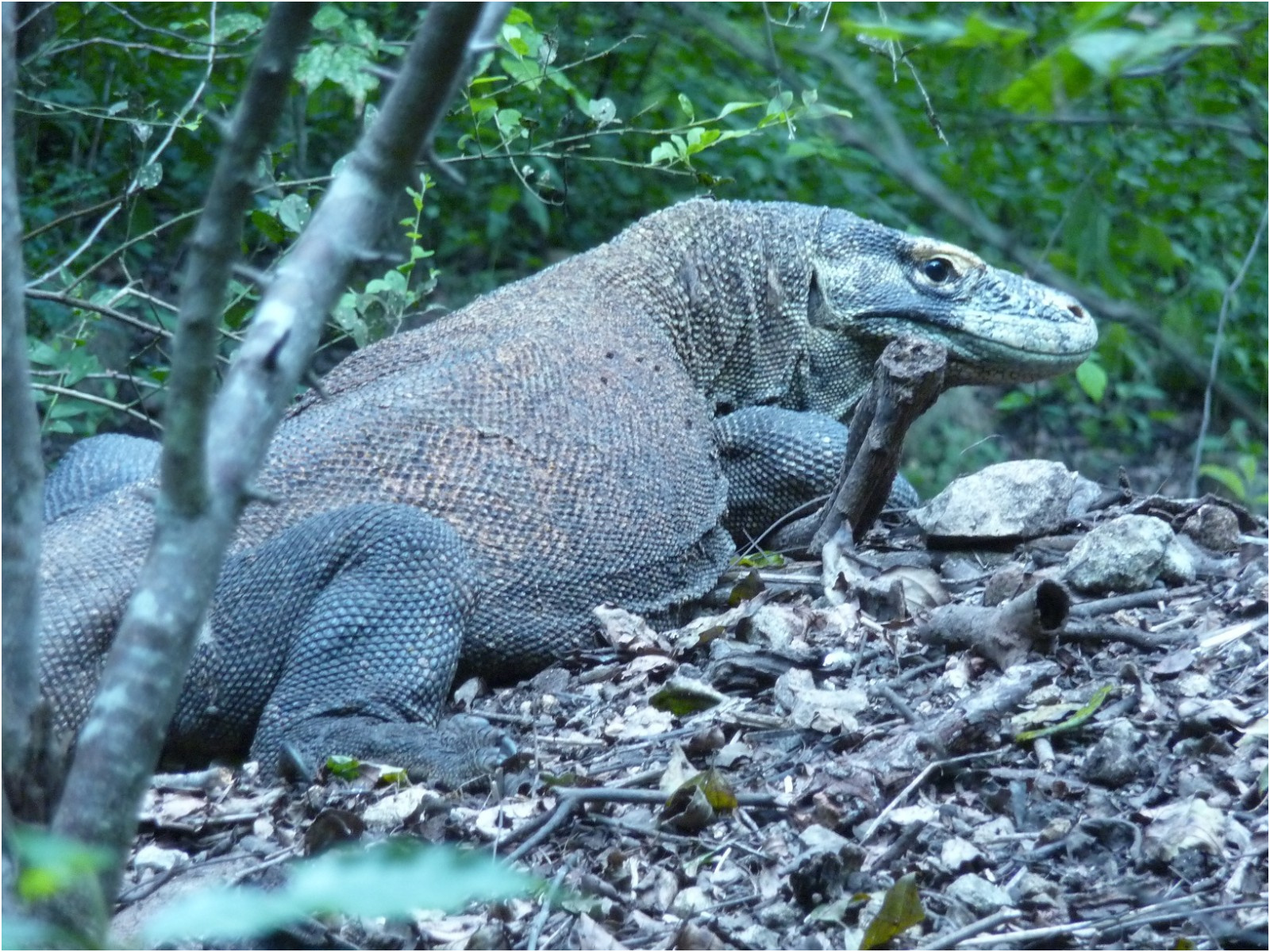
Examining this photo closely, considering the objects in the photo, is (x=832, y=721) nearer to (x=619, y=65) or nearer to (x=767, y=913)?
(x=767, y=913)

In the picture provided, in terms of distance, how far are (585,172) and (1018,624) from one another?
6.59 metres

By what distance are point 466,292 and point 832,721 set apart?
678 cm

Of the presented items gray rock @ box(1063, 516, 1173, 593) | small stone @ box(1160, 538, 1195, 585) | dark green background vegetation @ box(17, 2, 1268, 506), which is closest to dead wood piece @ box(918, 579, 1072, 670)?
gray rock @ box(1063, 516, 1173, 593)

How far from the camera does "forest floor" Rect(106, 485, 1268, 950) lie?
267cm

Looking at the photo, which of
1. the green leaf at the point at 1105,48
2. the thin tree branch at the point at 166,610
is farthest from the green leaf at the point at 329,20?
the green leaf at the point at 1105,48

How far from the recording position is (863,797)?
10.0 ft

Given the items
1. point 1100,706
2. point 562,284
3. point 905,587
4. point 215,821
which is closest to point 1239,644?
point 1100,706

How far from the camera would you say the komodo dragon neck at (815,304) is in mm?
6156

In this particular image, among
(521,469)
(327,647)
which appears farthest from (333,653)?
(521,469)

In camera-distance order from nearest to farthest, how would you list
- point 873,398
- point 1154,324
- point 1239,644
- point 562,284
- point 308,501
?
point 1154,324 → point 1239,644 → point 308,501 → point 873,398 → point 562,284

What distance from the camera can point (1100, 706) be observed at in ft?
10.9

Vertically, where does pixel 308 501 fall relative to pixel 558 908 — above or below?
above

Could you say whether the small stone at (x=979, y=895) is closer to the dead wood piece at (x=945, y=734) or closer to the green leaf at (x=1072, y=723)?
the dead wood piece at (x=945, y=734)

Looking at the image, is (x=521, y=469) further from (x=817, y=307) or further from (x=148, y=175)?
(x=148, y=175)
